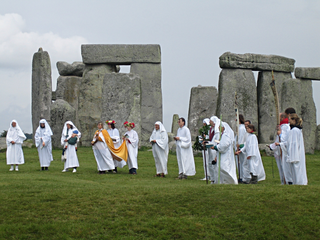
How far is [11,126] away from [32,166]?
5.50 feet

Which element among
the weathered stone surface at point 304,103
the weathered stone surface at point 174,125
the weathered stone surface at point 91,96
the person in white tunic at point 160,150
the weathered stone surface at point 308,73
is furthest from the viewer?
the weathered stone surface at point 174,125

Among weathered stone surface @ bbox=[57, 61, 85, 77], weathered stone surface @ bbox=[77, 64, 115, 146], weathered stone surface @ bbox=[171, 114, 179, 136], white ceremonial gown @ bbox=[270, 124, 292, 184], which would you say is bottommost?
white ceremonial gown @ bbox=[270, 124, 292, 184]

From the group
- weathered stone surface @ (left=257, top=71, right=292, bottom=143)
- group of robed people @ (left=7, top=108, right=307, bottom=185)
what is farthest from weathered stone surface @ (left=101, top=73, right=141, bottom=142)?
weathered stone surface @ (left=257, top=71, right=292, bottom=143)

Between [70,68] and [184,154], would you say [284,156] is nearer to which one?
[184,154]

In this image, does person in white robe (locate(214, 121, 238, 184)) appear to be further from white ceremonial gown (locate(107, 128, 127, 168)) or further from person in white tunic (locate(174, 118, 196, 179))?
white ceremonial gown (locate(107, 128, 127, 168))

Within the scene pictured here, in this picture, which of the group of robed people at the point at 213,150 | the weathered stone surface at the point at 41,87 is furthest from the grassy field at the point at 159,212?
the weathered stone surface at the point at 41,87

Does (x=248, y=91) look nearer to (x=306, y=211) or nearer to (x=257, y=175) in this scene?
(x=257, y=175)

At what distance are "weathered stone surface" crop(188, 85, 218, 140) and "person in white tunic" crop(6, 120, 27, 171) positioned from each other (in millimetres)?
12550

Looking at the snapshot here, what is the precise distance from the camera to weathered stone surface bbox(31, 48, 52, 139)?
25.8 m

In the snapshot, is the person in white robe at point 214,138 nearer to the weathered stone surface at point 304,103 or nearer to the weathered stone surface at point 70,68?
the weathered stone surface at point 304,103

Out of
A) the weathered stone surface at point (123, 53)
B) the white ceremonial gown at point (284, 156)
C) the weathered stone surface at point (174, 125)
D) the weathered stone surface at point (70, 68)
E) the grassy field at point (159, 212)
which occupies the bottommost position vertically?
the grassy field at point (159, 212)

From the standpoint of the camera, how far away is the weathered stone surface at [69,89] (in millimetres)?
31906

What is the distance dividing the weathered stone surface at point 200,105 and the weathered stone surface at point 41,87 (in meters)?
8.20

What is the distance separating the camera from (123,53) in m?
25.9
